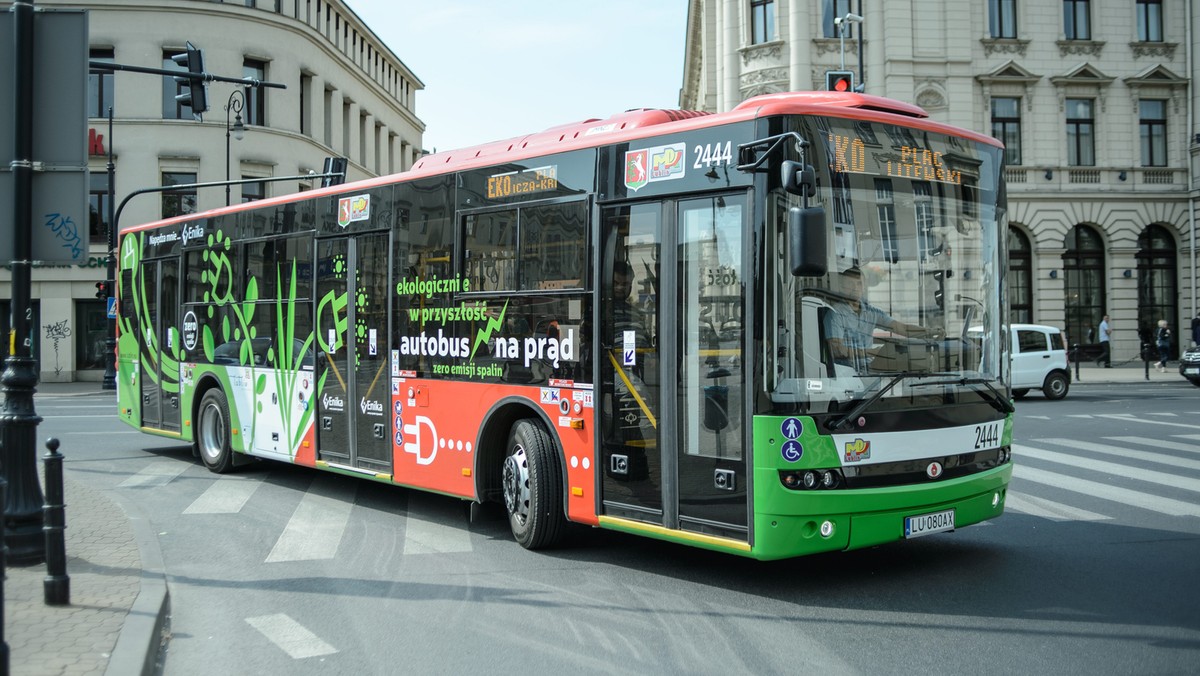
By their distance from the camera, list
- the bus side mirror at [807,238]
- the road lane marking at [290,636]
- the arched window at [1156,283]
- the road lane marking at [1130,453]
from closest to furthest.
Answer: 1. the road lane marking at [290,636]
2. the bus side mirror at [807,238]
3. the road lane marking at [1130,453]
4. the arched window at [1156,283]

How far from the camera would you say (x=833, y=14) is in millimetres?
37594

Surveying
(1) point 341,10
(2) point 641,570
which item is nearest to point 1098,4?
(1) point 341,10

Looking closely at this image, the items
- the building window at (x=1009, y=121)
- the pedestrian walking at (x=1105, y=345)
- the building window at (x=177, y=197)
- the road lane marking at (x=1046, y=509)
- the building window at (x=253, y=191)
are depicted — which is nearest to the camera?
the road lane marking at (x=1046, y=509)

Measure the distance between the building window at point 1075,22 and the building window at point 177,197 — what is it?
32870 millimetres

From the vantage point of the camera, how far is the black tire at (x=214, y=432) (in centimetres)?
1281

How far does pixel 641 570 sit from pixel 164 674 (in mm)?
3333

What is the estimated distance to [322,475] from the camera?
1302 centimetres

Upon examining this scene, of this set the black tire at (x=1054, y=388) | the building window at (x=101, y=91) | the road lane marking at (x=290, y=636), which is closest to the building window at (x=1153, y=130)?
the black tire at (x=1054, y=388)

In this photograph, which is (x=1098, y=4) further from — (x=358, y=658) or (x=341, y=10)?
(x=358, y=658)

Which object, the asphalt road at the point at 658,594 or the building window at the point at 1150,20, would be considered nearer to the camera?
the asphalt road at the point at 658,594

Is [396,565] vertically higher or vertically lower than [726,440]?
lower

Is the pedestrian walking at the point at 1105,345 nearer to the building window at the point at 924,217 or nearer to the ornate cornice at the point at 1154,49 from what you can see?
the ornate cornice at the point at 1154,49

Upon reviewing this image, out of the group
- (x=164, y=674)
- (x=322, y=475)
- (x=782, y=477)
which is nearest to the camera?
(x=164, y=674)

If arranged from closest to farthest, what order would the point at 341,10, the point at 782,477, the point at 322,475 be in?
1. the point at 782,477
2. the point at 322,475
3. the point at 341,10
